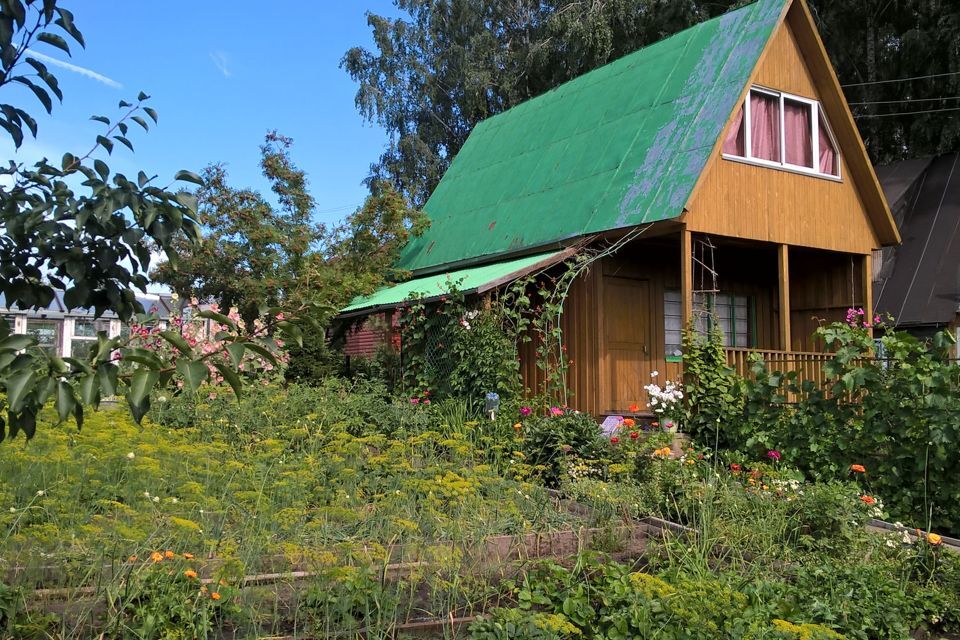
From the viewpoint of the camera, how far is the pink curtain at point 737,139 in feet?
35.8

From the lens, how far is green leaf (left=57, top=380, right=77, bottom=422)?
5.31ft

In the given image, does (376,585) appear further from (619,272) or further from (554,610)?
(619,272)

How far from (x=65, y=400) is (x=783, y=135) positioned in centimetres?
1150

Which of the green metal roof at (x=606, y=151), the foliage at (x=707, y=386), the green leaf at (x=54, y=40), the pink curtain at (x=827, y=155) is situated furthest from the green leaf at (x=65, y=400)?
the pink curtain at (x=827, y=155)

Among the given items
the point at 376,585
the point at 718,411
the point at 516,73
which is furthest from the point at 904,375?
the point at 516,73

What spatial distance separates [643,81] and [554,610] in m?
10.6

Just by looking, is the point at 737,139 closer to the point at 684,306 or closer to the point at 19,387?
the point at 684,306

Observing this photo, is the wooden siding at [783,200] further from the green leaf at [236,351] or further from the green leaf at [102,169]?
the green leaf at [236,351]

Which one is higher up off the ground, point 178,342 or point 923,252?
point 923,252

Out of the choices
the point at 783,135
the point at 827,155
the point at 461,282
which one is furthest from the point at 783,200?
the point at 461,282

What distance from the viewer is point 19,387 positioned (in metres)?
1.61

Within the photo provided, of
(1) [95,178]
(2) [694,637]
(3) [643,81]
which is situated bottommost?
(2) [694,637]

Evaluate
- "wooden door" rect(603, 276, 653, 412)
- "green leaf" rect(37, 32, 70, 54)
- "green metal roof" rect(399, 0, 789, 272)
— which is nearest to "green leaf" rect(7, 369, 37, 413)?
"green leaf" rect(37, 32, 70, 54)

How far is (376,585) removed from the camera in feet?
11.7
